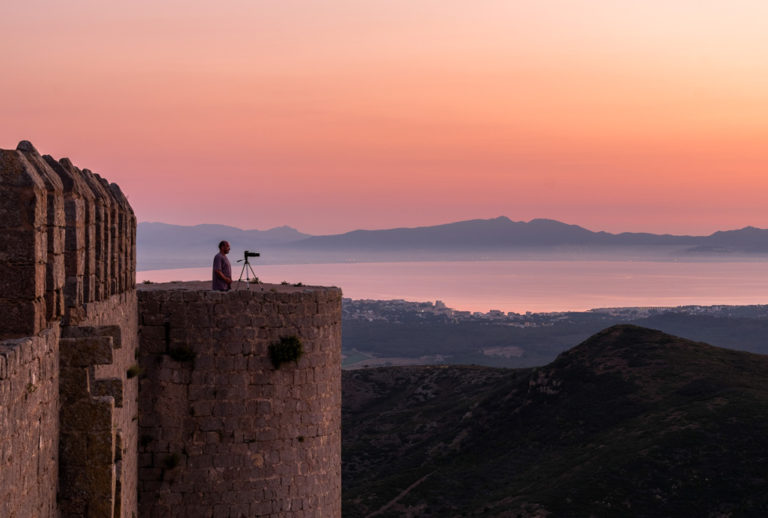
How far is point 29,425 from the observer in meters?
6.73

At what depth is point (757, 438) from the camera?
34219mm

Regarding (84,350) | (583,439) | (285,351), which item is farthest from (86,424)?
(583,439)

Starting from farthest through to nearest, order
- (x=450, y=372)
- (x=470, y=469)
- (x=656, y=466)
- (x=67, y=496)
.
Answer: (x=450, y=372), (x=470, y=469), (x=656, y=466), (x=67, y=496)

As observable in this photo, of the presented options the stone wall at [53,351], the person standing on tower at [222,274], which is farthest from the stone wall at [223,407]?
the stone wall at [53,351]

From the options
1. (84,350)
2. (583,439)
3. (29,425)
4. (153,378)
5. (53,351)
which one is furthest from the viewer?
(583,439)

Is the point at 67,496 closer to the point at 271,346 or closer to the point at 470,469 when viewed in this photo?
the point at 271,346

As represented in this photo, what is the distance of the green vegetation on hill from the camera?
31.6 meters

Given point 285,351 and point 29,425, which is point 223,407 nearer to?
point 285,351

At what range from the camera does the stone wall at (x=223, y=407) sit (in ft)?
45.1

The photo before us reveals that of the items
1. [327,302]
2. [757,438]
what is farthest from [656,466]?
[327,302]

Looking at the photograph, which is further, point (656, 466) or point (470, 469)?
point (470, 469)

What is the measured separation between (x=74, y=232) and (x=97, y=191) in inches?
73.7

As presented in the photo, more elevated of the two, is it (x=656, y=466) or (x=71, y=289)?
(x=71, y=289)

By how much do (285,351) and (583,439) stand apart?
28914 millimetres
